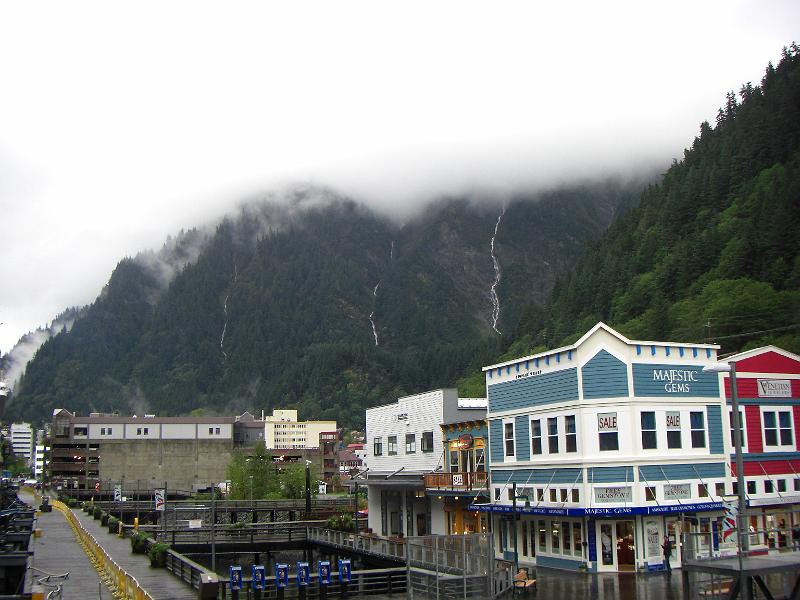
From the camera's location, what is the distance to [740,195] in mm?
123562

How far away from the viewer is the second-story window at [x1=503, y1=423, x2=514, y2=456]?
5053 centimetres

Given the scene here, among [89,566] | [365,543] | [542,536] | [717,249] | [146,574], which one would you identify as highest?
[717,249]

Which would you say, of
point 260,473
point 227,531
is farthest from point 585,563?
point 260,473

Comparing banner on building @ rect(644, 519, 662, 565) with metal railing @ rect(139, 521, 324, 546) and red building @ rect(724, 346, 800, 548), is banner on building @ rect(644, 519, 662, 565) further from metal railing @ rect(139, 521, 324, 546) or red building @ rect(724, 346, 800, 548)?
metal railing @ rect(139, 521, 324, 546)

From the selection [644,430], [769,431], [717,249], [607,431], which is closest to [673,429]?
[644,430]

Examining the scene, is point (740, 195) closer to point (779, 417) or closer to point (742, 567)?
point (779, 417)

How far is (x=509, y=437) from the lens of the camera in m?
50.8

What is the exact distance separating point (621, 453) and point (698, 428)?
530 centimetres

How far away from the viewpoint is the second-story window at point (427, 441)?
208 ft

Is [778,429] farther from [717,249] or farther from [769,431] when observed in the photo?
[717,249]

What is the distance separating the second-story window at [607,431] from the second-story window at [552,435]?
3053 mm

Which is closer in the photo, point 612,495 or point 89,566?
point 612,495

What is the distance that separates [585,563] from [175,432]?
491 feet

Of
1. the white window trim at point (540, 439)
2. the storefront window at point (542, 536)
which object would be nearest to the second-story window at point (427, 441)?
the white window trim at point (540, 439)
